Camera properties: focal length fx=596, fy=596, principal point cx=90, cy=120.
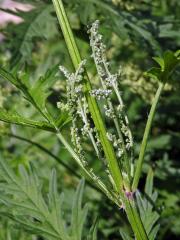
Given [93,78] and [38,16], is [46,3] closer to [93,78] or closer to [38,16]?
[38,16]

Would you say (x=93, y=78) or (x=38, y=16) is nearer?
(x=38, y=16)

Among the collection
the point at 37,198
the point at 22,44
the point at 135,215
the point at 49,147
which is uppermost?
the point at 22,44

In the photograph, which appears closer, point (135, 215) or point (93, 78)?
point (135, 215)

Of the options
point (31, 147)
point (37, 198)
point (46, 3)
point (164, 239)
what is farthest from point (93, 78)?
point (37, 198)

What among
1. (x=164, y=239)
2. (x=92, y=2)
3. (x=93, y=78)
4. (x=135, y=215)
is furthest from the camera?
(x=164, y=239)

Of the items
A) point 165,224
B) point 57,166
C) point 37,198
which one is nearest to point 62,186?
point 57,166

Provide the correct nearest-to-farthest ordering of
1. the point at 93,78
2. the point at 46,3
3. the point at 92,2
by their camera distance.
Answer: the point at 92,2, the point at 46,3, the point at 93,78

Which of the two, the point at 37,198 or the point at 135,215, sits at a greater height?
the point at 37,198

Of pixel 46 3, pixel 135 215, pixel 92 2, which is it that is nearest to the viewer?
pixel 135 215

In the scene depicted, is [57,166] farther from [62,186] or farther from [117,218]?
[117,218]
